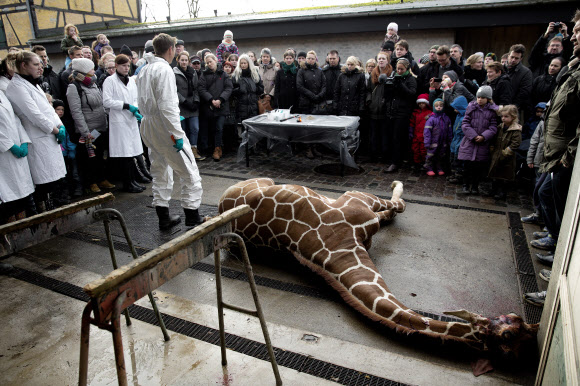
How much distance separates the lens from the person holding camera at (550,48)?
21.8 ft

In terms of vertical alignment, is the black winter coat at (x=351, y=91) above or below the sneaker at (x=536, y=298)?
above

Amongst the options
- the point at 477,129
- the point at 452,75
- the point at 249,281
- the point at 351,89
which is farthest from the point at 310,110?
the point at 249,281

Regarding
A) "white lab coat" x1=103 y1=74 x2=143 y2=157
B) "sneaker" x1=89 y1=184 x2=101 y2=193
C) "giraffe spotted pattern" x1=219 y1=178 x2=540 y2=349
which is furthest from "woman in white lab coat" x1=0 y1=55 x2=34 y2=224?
"giraffe spotted pattern" x1=219 y1=178 x2=540 y2=349

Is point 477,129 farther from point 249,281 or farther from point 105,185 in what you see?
point 105,185

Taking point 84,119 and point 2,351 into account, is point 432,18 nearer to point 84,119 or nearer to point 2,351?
point 84,119

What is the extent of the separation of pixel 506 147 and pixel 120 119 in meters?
6.00

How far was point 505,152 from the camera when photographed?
5855 millimetres

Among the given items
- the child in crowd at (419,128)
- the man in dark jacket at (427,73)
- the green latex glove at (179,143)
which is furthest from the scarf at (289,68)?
the green latex glove at (179,143)

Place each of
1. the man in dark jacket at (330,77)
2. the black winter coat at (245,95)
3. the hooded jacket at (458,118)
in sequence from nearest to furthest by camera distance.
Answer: the hooded jacket at (458,118)
the man in dark jacket at (330,77)
the black winter coat at (245,95)

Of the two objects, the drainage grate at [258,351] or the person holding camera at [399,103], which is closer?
the drainage grate at [258,351]

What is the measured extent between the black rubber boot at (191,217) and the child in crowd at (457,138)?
4.41m

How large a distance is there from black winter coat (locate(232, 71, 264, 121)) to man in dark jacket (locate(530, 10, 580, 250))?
6342mm

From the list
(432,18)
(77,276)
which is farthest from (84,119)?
(432,18)

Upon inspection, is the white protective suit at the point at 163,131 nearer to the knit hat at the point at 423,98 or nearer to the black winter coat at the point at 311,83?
the black winter coat at the point at 311,83
